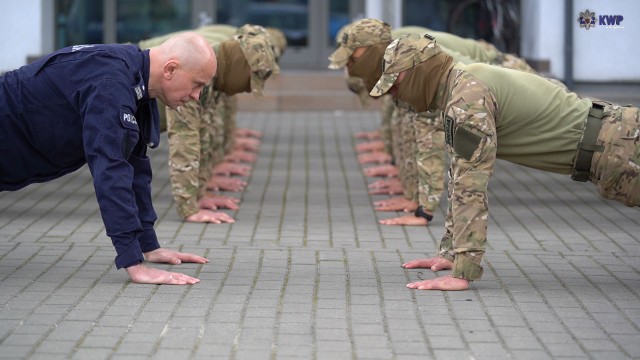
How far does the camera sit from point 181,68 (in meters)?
6.43

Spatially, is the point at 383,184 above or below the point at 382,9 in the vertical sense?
below

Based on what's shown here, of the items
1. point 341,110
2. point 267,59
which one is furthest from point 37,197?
point 341,110

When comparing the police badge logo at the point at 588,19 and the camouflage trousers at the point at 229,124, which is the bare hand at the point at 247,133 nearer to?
the camouflage trousers at the point at 229,124

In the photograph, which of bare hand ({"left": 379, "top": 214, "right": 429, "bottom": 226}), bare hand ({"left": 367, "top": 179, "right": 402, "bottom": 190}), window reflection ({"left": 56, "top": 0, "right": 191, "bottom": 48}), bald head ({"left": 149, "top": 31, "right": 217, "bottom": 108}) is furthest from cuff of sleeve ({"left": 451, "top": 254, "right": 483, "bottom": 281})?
window reflection ({"left": 56, "top": 0, "right": 191, "bottom": 48})

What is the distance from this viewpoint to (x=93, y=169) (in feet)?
20.7

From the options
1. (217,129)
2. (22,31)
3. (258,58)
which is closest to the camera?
Result: (258,58)

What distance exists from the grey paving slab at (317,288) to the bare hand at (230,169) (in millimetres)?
1002

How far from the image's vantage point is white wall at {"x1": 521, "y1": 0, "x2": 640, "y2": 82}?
549 inches

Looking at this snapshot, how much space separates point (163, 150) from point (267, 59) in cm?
452

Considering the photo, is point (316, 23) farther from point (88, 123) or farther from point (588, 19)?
point (88, 123)

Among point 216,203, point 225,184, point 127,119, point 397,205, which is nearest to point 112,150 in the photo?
point 127,119

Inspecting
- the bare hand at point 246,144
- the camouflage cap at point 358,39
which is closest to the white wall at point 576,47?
the bare hand at point 246,144

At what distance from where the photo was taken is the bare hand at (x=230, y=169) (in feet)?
37.9

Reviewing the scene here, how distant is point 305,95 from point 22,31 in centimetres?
378
